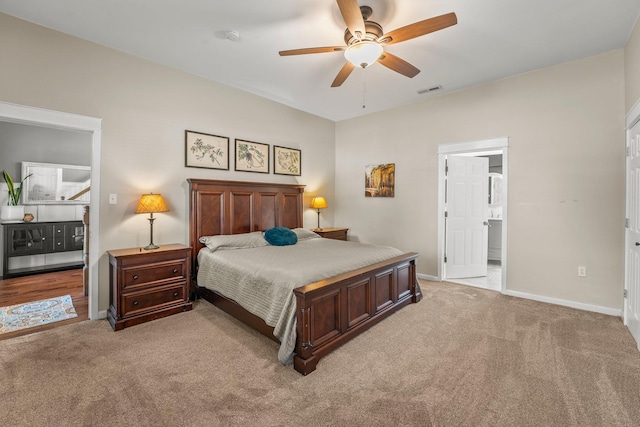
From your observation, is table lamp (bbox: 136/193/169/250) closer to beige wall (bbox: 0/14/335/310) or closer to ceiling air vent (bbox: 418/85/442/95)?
beige wall (bbox: 0/14/335/310)

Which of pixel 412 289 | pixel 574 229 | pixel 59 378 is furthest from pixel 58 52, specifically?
pixel 574 229

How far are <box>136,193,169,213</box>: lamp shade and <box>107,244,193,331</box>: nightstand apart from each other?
1.42 feet

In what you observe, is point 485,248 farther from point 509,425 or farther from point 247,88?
point 247,88

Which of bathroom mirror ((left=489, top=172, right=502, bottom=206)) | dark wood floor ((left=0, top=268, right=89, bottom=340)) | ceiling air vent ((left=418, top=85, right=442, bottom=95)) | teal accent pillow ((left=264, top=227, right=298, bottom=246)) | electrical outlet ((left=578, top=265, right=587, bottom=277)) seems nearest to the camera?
dark wood floor ((left=0, top=268, right=89, bottom=340))

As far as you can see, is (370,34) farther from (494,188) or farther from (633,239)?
(494,188)

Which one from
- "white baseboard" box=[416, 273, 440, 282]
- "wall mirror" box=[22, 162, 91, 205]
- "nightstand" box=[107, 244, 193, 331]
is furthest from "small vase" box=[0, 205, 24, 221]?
"white baseboard" box=[416, 273, 440, 282]

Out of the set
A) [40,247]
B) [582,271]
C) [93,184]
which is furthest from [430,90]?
[40,247]

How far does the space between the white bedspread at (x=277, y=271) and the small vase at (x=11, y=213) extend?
382 cm

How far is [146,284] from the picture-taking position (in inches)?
118

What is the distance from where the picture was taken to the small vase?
4734 mm

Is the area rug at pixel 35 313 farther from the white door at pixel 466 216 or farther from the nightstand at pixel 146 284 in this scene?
the white door at pixel 466 216

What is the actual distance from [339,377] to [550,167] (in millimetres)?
3519

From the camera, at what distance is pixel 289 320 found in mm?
2201

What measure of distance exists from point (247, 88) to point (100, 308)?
10.9ft
